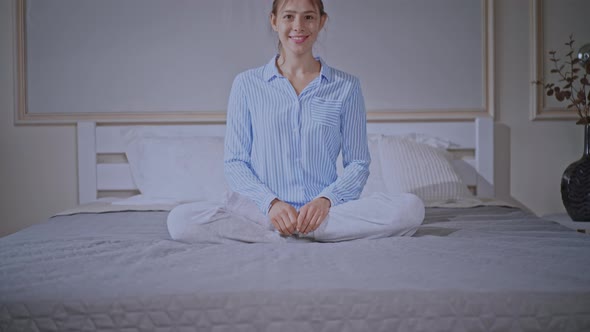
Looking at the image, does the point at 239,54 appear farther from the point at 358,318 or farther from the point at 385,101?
the point at 358,318

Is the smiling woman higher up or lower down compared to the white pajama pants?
higher up

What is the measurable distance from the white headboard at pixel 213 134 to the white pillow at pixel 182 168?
0.21 meters

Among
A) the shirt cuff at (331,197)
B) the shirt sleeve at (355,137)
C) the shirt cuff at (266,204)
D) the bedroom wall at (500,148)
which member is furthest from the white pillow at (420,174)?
the shirt cuff at (266,204)

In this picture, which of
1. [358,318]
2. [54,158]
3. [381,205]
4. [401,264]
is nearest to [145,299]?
[358,318]

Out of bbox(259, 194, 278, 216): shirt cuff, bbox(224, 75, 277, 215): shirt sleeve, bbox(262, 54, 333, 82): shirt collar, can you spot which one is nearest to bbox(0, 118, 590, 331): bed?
bbox(259, 194, 278, 216): shirt cuff

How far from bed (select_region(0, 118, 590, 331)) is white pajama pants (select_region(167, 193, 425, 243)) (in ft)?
0.11

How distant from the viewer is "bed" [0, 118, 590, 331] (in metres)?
1.03

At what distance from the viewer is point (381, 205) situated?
1.56 metres

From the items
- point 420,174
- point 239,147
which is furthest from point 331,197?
point 420,174

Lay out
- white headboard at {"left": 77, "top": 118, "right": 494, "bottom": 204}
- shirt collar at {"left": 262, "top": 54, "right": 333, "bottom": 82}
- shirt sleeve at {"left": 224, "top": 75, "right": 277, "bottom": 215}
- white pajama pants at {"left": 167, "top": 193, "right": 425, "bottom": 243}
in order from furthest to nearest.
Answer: white headboard at {"left": 77, "top": 118, "right": 494, "bottom": 204} < shirt collar at {"left": 262, "top": 54, "right": 333, "bottom": 82} < shirt sleeve at {"left": 224, "top": 75, "right": 277, "bottom": 215} < white pajama pants at {"left": 167, "top": 193, "right": 425, "bottom": 243}

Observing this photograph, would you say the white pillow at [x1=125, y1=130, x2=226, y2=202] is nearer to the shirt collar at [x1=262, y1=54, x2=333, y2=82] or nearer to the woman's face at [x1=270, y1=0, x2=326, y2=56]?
the shirt collar at [x1=262, y1=54, x2=333, y2=82]

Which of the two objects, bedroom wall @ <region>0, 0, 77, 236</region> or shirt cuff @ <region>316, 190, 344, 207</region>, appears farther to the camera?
bedroom wall @ <region>0, 0, 77, 236</region>

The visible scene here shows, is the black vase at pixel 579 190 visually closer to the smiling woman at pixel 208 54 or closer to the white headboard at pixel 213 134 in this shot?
the white headboard at pixel 213 134

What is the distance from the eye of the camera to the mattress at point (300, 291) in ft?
3.37
